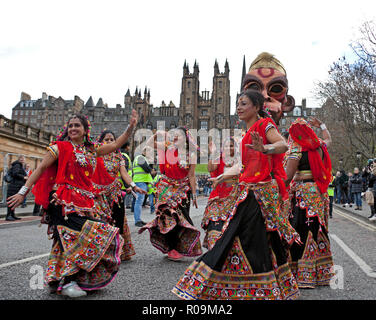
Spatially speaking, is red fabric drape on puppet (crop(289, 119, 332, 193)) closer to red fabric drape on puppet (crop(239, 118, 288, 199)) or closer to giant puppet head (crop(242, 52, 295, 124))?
red fabric drape on puppet (crop(239, 118, 288, 199))

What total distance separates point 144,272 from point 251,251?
1998 millimetres

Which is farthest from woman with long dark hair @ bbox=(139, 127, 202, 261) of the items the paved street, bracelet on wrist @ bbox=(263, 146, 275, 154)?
bracelet on wrist @ bbox=(263, 146, 275, 154)

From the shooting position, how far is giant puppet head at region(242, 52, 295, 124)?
560 centimetres

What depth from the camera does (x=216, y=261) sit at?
9.33ft

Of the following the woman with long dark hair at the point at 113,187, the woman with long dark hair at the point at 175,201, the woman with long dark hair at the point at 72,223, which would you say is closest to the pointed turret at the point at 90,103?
the woman with long dark hair at the point at 175,201

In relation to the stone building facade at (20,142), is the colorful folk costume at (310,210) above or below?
below

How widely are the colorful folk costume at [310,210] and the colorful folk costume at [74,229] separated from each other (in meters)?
2.09

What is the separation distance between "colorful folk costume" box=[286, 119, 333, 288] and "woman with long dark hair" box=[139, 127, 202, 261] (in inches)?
69.7

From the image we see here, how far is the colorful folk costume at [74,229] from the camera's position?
132 inches

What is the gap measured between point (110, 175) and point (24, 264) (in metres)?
1.67

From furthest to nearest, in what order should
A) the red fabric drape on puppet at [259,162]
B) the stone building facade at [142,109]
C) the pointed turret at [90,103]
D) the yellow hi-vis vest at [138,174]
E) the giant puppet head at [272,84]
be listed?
the pointed turret at [90,103]
the stone building facade at [142,109]
the yellow hi-vis vest at [138,174]
the giant puppet head at [272,84]
the red fabric drape on puppet at [259,162]

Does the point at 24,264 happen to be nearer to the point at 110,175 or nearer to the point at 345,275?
the point at 110,175

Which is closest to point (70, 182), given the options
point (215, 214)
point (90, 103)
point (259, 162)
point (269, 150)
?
point (259, 162)

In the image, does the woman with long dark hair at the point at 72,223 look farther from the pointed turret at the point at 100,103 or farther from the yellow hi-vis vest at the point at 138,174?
the pointed turret at the point at 100,103
